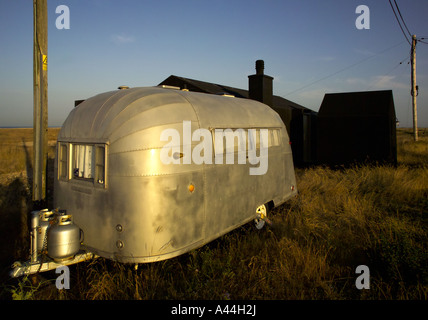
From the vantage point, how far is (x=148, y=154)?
3.43 metres

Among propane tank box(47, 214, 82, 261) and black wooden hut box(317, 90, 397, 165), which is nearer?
propane tank box(47, 214, 82, 261)

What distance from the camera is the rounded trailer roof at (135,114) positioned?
3502mm

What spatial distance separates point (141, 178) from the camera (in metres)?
3.37

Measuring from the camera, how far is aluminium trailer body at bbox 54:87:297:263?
3365 millimetres

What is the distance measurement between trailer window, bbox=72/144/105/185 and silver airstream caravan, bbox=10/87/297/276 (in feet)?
0.04

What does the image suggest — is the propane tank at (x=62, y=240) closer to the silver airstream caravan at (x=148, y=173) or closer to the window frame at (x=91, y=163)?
the silver airstream caravan at (x=148, y=173)

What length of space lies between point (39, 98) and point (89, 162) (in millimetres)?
2431

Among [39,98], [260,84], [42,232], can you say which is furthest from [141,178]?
[260,84]

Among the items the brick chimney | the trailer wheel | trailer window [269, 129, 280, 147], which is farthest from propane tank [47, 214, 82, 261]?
the brick chimney

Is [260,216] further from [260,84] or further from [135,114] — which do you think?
[260,84]

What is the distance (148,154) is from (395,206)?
6.84 meters

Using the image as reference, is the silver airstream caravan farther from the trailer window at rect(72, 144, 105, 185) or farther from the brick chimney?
the brick chimney

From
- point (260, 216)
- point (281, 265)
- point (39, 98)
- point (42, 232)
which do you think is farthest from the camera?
point (260, 216)
